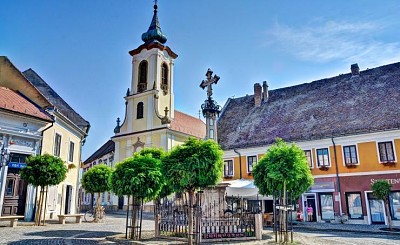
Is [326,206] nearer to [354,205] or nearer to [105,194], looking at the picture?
[354,205]

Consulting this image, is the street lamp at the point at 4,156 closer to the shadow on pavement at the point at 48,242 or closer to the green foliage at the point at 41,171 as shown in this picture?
the green foliage at the point at 41,171

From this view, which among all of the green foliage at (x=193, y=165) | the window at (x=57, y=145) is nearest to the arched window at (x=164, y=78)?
the window at (x=57, y=145)

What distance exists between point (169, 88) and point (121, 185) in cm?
2973

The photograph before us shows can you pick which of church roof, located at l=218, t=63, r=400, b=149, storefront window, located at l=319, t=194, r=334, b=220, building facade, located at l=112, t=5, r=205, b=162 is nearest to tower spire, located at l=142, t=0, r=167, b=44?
building facade, located at l=112, t=5, r=205, b=162

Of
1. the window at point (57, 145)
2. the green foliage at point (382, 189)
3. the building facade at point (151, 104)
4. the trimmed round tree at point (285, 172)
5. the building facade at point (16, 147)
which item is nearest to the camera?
the trimmed round tree at point (285, 172)

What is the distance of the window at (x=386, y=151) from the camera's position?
21609mm

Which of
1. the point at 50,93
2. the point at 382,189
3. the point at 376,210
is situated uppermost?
the point at 50,93

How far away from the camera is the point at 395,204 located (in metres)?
21.0

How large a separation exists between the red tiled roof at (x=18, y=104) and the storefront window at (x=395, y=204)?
2283 centimetres

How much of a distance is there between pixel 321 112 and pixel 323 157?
424 centimetres

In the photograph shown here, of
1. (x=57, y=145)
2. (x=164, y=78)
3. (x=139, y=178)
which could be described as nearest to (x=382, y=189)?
(x=139, y=178)

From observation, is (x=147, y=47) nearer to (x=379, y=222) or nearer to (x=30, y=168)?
(x=30, y=168)

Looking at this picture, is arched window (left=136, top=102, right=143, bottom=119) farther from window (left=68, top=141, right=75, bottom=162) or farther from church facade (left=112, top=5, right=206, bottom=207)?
window (left=68, top=141, right=75, bottom=162)

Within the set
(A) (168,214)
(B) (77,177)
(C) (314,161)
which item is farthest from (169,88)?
(A) (168,214)
